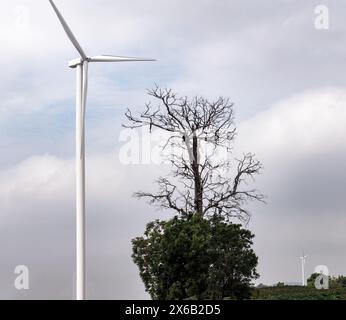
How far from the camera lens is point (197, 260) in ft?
73.9

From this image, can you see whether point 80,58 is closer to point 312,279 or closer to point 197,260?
point 197,260

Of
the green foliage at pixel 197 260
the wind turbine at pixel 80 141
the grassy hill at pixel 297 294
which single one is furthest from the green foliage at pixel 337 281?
the wind turbine at pixel 80 141

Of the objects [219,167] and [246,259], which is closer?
[246,259]

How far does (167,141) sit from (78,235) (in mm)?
9592

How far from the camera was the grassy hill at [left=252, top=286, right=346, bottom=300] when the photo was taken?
73.9 feet

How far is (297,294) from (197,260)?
11.4 feet

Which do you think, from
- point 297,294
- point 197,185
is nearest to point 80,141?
point 197,185

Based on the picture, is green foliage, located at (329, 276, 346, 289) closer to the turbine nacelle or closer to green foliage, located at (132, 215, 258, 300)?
green foliage, located at (132, 215, 258, 300)

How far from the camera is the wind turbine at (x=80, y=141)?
16.5 meters

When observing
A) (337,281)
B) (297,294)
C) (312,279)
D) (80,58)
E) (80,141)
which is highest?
(80,58)
